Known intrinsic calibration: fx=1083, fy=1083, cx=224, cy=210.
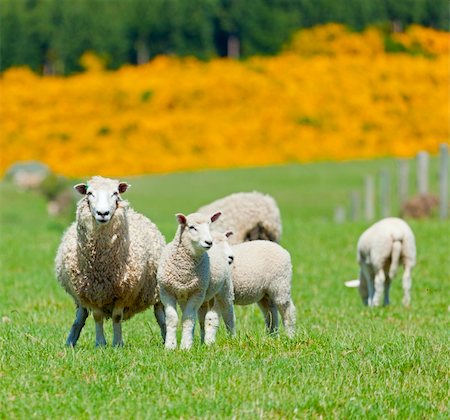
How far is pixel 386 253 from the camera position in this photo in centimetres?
1344

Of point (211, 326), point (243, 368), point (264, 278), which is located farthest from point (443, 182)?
point (243, 368)

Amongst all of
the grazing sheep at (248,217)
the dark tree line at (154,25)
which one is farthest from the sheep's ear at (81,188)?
the dark tree line at (154,25)

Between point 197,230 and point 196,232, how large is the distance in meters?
0.02

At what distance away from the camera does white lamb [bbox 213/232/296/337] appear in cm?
945

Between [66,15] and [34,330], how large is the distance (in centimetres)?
7301

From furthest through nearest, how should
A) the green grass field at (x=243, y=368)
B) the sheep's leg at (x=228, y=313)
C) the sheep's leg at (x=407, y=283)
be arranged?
the sheep's leg at (x=407, y=283)
the sheep's leg at (x=228, y=313)
the green grass field at (x=243, y=368)

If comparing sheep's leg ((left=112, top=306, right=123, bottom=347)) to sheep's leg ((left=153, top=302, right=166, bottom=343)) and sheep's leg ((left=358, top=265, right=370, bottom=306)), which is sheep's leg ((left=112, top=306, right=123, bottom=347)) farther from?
sheep's leg ((left=358, top=265, right=370, bottom=306))

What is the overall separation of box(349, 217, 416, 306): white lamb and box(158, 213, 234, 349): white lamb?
5020mm

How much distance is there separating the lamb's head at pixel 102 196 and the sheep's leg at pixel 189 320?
0.93 meters

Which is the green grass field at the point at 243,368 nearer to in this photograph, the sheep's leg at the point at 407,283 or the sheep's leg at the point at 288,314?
the sheep's leg at the point at 407,283

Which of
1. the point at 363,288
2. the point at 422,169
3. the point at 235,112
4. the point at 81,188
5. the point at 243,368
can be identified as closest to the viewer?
the point at 243,368

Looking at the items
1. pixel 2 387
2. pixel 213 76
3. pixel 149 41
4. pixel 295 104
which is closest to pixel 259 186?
pixel 295 104

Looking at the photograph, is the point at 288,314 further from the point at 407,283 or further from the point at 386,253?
the point at 407,283

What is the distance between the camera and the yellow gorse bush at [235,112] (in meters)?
65.1
